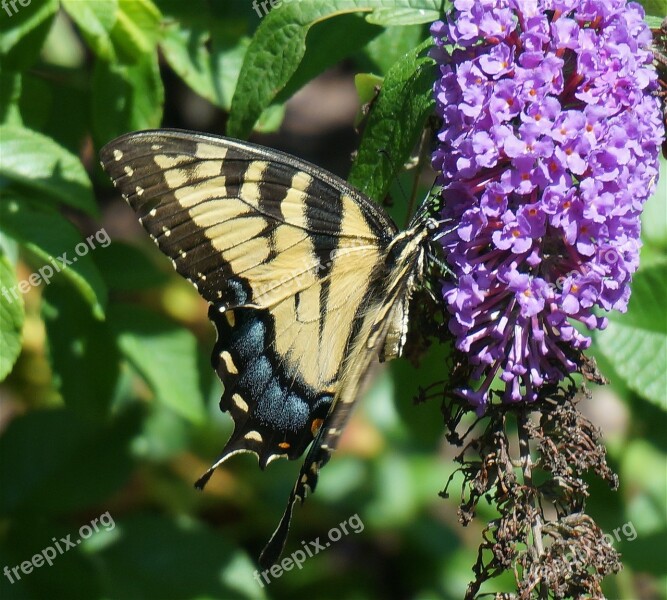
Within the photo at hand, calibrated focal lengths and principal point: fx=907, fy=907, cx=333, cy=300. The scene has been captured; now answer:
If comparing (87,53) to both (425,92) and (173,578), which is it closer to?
(173,578)

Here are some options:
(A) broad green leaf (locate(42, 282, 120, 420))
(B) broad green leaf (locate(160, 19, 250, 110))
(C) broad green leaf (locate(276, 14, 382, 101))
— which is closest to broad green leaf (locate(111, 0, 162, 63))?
(B) broad green leaf (locate(160, 19, 250, 110))

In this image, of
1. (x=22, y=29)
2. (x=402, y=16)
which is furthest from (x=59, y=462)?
(x=402, y=16)

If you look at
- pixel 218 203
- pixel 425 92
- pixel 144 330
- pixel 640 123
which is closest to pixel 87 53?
A: pixel 144 330

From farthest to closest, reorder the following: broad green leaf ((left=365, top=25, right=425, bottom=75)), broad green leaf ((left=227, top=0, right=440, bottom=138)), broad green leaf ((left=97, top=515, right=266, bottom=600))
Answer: broad green leaf ((left=97, top=515, right=266, bottom=600))
broad green leaf ((left=365, top=25, right=425, bottom=75))
broad green leaf ((left=227, top=0, right=440, bottom=138))

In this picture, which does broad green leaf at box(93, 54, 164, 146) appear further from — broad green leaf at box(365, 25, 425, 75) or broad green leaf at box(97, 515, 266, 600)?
broad green leaf at box(97, 515, 266, 600)

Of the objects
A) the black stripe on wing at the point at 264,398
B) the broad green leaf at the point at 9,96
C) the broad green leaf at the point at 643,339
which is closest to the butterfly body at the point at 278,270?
the black stripe on wing at the point at 264,398

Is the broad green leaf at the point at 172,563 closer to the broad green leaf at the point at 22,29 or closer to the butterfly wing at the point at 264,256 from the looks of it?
the butterfly wing at the point at 264,256

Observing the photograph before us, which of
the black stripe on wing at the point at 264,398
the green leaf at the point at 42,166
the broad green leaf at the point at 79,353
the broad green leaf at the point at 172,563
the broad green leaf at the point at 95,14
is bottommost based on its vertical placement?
the broad green leaf at the point at 172,563
